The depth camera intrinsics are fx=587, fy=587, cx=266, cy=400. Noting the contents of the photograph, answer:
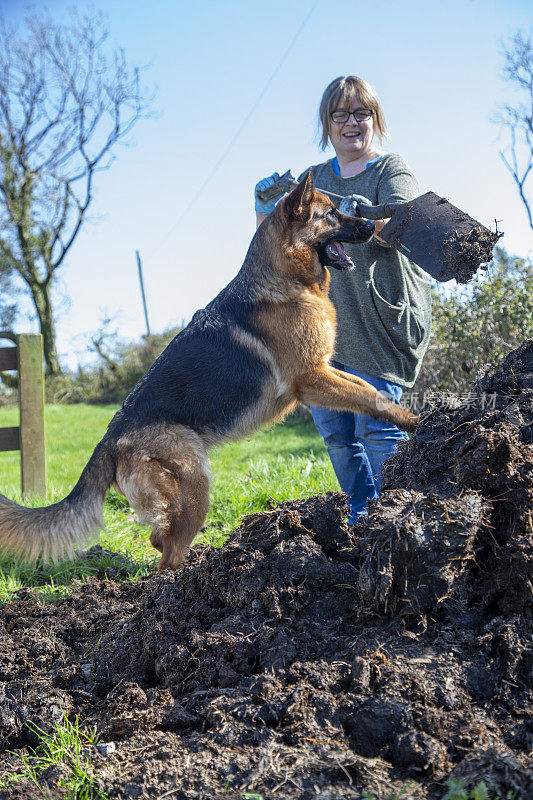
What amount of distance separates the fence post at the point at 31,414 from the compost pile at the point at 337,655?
11.4 feet

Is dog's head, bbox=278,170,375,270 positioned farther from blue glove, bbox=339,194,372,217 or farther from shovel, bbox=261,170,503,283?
shovel, bbox=261,170,503,283

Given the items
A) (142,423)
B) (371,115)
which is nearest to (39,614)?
(142,423)

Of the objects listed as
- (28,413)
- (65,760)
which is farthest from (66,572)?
(28,413)

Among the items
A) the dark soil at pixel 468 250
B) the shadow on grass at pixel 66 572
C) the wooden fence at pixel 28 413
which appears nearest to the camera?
the dark soil at pixel 468 250

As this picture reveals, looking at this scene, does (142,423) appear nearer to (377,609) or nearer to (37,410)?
(377,609)

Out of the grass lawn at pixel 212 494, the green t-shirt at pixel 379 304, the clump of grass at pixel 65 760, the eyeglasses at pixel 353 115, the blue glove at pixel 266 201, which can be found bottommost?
the clump of grass at pixel 65 760

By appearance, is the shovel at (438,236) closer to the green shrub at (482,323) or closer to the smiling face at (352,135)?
the smiling face at (352,135)

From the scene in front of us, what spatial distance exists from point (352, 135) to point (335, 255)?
0.94 metres

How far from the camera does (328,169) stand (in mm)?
4422

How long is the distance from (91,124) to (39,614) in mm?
25203

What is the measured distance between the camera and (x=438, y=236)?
3336mm

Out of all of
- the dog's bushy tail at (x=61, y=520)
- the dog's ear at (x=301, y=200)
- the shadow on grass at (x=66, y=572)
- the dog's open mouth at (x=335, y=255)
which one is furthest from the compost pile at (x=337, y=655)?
the dog's ear at (x=301, y=200)

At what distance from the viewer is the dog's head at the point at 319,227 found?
3.95 metres

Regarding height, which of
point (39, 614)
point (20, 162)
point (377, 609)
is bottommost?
point (39, 614)
